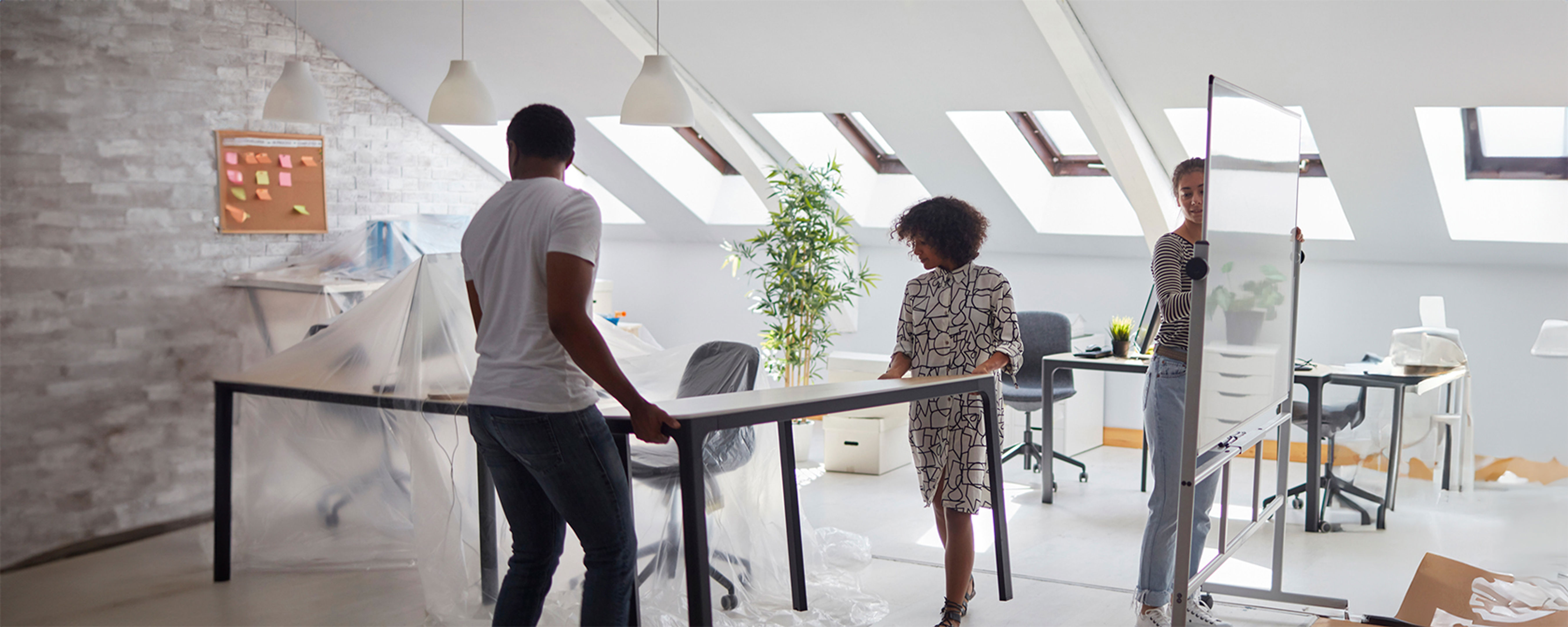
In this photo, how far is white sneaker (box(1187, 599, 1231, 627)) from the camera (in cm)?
305

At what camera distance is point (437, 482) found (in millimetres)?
3328

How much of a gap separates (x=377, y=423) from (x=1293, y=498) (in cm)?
381

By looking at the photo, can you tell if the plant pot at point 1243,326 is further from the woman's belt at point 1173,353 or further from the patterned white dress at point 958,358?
the patterned white dress at point 958,358

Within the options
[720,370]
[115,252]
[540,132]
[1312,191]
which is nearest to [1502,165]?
[1312,191]

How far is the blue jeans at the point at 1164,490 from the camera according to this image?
9.89 ft

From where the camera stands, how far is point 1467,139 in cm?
494

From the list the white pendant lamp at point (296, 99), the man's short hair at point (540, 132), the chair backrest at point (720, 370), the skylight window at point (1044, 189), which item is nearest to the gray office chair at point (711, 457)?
the chair backrest at point (720, 370)

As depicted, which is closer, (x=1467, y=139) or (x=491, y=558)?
(x=491, y=558)

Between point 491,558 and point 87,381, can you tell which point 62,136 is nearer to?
point 87,381

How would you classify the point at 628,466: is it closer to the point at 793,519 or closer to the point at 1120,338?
the point at 793,519

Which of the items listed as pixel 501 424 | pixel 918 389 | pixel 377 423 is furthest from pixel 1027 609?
pixel 377 423

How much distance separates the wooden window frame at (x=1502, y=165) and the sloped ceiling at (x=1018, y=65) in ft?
1.02

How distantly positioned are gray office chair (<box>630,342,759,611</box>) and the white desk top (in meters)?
0.50

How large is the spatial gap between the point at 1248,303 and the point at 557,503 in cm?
175
